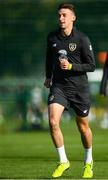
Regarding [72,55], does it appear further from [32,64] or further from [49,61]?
[32,64]

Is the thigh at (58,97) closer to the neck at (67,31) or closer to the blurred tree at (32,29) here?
the neck at (67,31)

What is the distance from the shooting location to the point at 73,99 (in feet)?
35.4

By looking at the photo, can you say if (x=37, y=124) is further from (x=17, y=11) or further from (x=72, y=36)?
(x=72, y=36)

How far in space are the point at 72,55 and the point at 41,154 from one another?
218 inches

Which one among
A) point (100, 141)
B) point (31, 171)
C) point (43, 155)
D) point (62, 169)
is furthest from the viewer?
point (100, 141)

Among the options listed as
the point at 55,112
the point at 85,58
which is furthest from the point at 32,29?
the point at 55,112

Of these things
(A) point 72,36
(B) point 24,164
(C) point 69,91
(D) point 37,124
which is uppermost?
(A) point 72,36

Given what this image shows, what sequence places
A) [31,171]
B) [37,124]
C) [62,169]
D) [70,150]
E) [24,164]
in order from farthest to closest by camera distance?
[37,124], [70,150], [24,164], [31,171], [62,169]

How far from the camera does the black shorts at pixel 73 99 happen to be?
10.7 m

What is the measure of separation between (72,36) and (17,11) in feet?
44.3

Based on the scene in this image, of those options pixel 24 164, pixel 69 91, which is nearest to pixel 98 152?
pixel 24 164

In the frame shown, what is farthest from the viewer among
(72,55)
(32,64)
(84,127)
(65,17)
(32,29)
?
(32,29)

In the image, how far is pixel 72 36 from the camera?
10.7 meters

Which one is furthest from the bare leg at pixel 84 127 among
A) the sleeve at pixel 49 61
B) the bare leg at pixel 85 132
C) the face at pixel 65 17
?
the face at pixel 65 17
